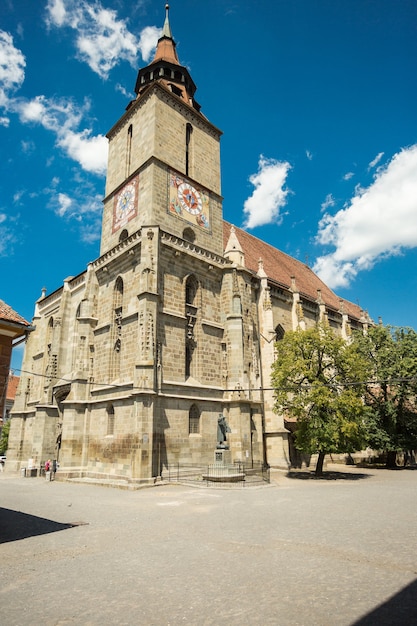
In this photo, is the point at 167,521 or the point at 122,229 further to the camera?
the point at 122,229

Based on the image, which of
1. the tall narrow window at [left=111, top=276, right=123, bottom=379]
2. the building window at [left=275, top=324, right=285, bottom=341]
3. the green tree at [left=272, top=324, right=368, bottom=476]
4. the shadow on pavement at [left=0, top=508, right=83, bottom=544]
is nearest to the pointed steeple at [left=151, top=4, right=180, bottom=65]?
the tall narrow window at [left=111, top=276, right=123, bottom=379]

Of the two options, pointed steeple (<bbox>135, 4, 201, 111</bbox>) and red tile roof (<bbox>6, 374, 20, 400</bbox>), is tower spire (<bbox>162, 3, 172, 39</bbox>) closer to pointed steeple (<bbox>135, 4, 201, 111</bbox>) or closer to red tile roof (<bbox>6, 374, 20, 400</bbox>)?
pointed steeple (<bbox>135, 4, 201, 111</bbox>)

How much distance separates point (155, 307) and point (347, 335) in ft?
69.8

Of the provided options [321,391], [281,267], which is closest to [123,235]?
[321,391]

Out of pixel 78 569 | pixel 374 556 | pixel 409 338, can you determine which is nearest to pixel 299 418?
pixel 409 338

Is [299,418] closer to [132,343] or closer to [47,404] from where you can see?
[132,343]

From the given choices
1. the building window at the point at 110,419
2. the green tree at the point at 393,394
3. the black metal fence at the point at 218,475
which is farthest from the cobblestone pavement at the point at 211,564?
the green tree at the point at 393,394

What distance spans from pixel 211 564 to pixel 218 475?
11511 mm

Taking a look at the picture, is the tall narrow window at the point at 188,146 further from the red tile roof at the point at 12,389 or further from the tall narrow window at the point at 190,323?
the red tile roof at the point at 12,389

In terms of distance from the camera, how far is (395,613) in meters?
4.32

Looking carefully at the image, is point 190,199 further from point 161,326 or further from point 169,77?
point 169,77

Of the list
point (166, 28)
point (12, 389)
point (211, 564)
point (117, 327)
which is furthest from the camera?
point (12, 389)

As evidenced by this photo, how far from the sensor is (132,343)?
20297 mm

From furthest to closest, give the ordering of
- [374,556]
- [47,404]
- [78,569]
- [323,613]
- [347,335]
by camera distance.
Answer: [347,335]
[47,404]
[374,556]
[78,569]
[323,613]
